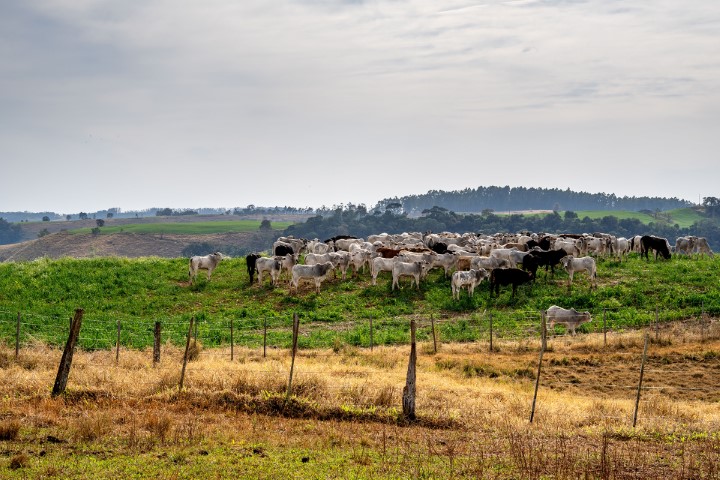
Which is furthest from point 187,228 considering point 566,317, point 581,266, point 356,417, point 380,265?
point 356,417

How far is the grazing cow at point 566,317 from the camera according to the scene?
94.8 ft

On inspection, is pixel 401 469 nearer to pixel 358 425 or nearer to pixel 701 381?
pixel 358 425

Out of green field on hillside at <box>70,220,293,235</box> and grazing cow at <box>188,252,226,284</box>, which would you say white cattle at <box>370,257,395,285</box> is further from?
green field on hillside at <box>70,220,293,235</box>

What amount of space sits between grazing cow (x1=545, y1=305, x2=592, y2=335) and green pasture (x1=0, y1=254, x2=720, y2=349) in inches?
21.1

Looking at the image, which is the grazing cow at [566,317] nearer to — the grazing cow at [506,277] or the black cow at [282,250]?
the grazing cow at [506,277]

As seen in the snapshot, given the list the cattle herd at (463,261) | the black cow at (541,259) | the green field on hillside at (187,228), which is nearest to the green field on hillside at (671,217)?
the green field on hillside at (187,228)

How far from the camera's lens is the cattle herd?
34.5m

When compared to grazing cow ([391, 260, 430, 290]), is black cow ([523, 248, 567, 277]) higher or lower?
higher

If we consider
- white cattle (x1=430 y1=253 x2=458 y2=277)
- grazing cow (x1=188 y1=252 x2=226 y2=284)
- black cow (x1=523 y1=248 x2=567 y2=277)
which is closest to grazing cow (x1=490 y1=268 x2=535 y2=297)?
black cow (x1=523 y1=248 x2=567 y2=277)

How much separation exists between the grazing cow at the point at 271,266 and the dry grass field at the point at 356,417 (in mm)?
12866

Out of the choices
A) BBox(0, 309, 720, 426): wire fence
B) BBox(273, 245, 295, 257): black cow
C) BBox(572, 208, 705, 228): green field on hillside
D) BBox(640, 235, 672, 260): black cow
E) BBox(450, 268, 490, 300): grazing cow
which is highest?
BBox(572, 208, 705, 228): green field on hillside

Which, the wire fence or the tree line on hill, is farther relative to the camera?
the tree line on hill

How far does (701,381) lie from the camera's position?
2175 cm

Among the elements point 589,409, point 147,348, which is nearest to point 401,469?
point 589,409
